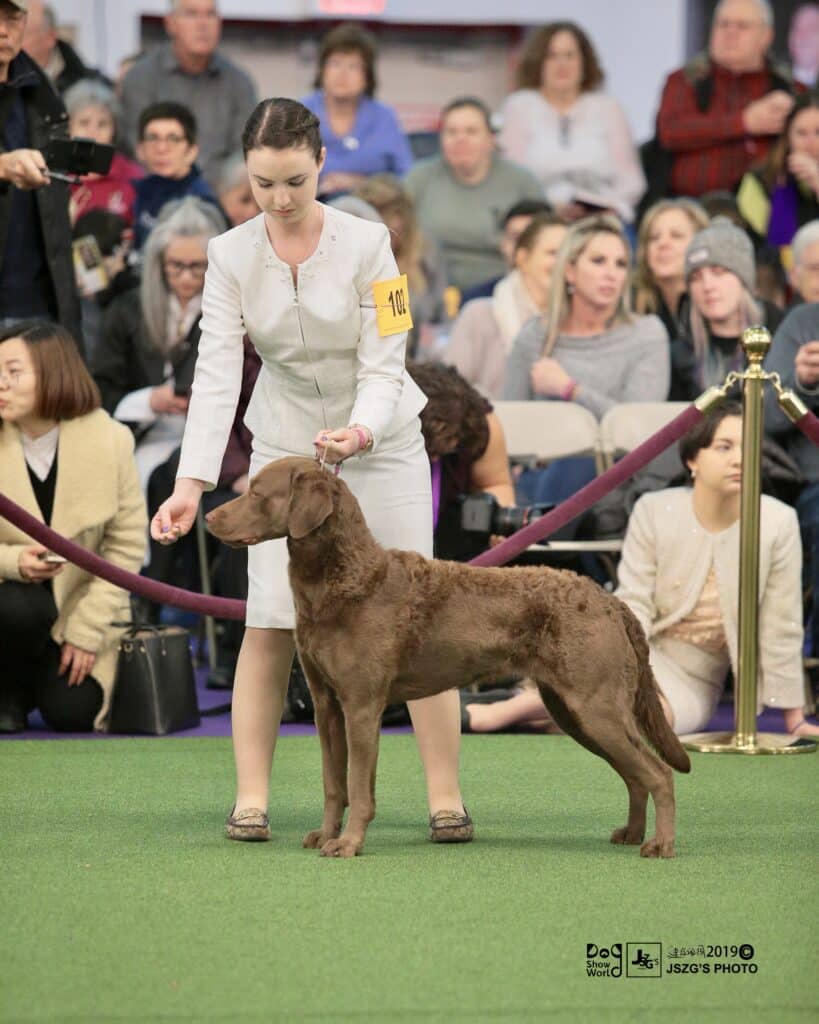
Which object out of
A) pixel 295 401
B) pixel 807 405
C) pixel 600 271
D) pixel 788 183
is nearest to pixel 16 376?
pixel 295 401

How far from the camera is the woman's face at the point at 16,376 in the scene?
6.32 m

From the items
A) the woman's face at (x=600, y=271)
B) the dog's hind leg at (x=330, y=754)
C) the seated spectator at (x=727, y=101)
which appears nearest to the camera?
the dog's hind leg at (x=330, y=754)

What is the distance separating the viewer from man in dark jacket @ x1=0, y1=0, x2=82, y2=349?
21.9 feet

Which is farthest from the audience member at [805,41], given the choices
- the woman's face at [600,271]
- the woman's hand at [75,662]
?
the woman's hand at [75,662]

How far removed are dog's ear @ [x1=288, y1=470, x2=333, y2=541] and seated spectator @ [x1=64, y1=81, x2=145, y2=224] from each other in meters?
5.50

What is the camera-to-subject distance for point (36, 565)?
6094mm

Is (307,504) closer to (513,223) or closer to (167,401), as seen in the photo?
(167,401)

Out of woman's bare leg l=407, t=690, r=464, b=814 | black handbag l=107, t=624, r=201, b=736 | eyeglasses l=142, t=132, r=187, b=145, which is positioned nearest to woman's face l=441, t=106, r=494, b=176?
eyeglasses l=142, t=132, r=187, b=145

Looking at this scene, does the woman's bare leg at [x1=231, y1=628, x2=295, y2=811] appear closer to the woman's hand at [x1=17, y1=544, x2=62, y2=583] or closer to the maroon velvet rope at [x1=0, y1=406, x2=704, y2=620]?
the maroon velvet rope at [x1=0, y1=406, x2=704, y2=620]

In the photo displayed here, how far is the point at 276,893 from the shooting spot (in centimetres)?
384

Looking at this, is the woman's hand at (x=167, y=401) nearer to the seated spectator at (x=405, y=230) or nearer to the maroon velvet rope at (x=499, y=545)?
the seated spectator at (x=405, y=230)

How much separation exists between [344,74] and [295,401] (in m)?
6.04

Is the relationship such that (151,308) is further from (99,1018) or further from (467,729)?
(99,1018)

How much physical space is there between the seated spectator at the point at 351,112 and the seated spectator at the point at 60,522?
12.8 ft
